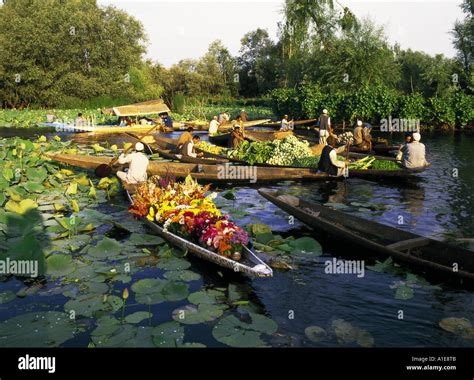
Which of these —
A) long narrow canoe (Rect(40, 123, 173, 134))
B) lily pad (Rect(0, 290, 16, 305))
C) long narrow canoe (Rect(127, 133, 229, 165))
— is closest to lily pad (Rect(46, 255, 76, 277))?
lily pad (Rect(0, 290, 16, 305))

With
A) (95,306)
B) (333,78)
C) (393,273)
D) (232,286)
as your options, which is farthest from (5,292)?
(333,78)

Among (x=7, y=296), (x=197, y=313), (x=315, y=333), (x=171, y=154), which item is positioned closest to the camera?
(x=315, y=333)

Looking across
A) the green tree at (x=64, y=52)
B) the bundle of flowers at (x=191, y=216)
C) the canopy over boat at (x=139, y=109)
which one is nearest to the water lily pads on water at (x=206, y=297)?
the bundle of flowers at (x=191, y=216)

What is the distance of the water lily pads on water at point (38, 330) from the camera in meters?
5.32

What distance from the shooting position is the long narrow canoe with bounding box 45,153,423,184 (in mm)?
14766

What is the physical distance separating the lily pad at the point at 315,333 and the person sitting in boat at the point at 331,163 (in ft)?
29.0

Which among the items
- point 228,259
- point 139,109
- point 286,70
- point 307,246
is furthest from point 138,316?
point 286,70

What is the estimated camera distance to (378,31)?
127 ft

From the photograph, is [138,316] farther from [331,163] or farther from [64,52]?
[64,52]

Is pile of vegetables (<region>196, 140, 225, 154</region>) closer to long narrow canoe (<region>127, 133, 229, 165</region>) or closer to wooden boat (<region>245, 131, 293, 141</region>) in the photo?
long narrow canoe (<region>127, 133, 229, 165</region>)

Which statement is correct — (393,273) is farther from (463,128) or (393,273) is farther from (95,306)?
(463,128)

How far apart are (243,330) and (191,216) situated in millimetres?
2981

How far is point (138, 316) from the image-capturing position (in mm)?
5961
